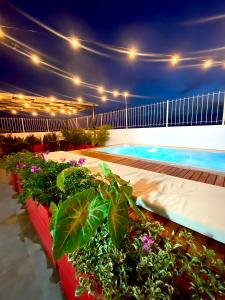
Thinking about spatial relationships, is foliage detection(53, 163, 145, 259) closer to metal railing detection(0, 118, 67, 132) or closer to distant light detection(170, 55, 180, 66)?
distant light detection(170, 55, 180, 66)

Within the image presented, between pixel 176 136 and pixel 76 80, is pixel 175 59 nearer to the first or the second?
pixel 176 136

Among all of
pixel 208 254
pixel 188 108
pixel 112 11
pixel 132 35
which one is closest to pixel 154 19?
pixel 132 35

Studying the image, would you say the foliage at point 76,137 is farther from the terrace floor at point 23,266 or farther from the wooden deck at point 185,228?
the terrace floor at point 23,266

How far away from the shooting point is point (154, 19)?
3.37 meters

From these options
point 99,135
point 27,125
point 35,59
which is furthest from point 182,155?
point 27,125

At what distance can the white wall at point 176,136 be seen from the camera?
5.31 m

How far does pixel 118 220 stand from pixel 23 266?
153 centimetres

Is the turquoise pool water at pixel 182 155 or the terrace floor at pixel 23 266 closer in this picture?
the terrace floor at pixel 23 266

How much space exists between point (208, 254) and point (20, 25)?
4.92 meters

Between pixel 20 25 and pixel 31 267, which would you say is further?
pixel 20 25

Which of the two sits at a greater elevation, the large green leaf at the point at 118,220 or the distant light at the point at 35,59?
the distant light at the point at 35,59

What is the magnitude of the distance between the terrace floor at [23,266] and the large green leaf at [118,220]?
1.09m

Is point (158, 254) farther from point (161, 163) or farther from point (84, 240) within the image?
point (161, 163)

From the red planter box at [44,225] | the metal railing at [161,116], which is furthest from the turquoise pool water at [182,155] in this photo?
the red planter box at [44,225]
